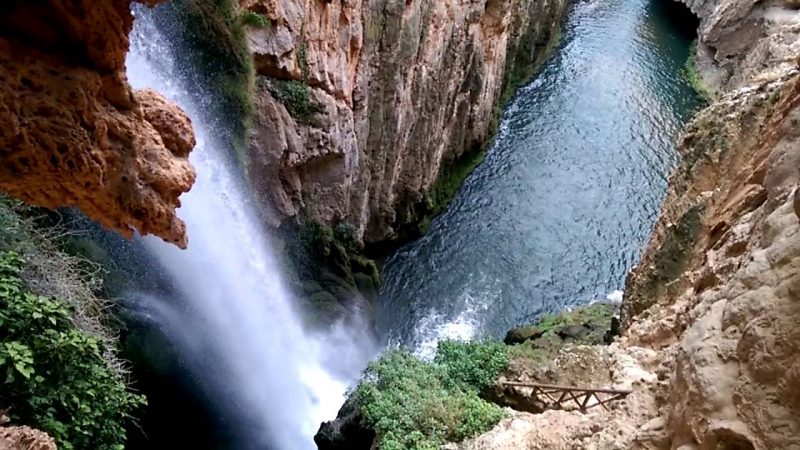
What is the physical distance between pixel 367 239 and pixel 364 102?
17.5 feet

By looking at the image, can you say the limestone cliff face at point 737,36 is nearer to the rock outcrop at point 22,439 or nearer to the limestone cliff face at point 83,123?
the limestone cliff face at point 83,123

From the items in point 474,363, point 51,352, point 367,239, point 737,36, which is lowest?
point 51,352

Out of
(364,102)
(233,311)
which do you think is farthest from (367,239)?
(233,311)

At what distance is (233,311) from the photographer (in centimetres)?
1627

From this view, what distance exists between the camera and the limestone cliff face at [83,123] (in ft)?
20.2

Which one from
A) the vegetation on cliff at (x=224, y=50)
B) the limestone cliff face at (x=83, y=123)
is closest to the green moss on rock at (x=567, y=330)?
the vegetation on cliff at (x=224, y=50)

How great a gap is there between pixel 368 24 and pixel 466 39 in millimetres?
6988

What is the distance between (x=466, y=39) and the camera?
2339cm

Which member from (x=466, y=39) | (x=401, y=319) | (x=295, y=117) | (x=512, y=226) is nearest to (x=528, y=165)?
(x=512, y=226)

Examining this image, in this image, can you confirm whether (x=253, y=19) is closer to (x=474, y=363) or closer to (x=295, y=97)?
(x=295, y=97)

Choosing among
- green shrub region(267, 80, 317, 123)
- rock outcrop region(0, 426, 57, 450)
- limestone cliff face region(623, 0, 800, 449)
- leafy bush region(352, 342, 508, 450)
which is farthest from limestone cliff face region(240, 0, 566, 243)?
rock outcrop region(0, 426, 57, 450)

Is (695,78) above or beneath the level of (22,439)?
above

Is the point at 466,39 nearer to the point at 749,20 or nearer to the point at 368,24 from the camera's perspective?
the point at 368,24

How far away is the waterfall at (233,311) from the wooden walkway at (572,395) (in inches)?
291
